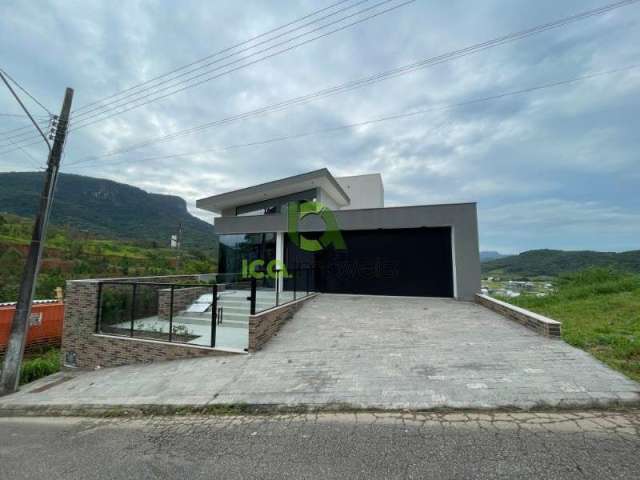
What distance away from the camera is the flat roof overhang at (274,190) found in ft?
38.2

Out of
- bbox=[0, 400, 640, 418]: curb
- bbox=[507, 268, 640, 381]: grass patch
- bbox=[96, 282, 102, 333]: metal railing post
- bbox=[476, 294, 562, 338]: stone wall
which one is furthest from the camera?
bbox=[96, 282, 102, 333]: metal railing post

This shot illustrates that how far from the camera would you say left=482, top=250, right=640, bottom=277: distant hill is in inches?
739

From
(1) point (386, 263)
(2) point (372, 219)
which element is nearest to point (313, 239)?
(2) point (372, 219)

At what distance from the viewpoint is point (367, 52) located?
761 cm

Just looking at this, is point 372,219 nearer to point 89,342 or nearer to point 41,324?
point 89,342

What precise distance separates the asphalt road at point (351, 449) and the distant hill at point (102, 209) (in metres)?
34.0

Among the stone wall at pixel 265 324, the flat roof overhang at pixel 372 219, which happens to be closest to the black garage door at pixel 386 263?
the flat roof overhang at pixel 372 219

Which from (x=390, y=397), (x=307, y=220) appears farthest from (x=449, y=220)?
(x=390, y=397)

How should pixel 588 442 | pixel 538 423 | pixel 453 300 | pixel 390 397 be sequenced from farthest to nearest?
pixel 453 300
pixel 390 397
pixel 538 423
pixel 588 442

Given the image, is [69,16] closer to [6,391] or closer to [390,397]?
[6,391]

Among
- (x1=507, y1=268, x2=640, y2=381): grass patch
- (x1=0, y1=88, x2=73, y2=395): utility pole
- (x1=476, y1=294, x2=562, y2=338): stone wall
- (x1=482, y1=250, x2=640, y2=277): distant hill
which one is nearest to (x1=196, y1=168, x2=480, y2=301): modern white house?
(x1=476, y1=294, x2=562, y2=338): stone wall

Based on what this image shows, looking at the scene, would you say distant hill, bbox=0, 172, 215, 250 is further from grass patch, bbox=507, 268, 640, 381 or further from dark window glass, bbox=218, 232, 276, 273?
grass patch, bbox=507, 268, 640, 381

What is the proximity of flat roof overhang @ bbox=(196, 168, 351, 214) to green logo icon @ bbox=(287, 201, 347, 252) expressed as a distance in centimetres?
91

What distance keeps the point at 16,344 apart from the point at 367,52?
1113cm
